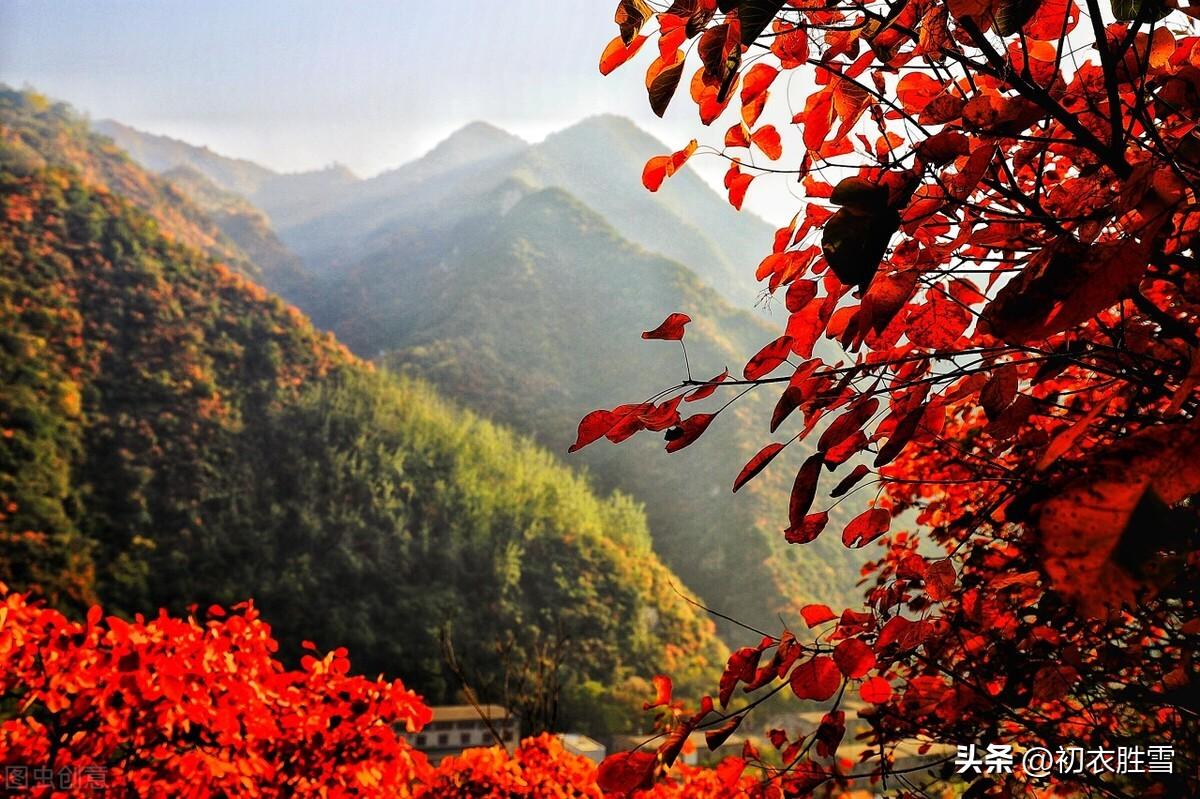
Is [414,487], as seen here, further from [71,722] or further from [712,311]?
[712,311]

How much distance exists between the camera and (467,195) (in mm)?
38969

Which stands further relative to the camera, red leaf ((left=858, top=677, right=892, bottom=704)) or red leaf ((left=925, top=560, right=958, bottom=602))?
red leaf ((left=858, top=677, right=892, bottom=704))

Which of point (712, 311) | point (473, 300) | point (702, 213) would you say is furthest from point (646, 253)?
point (702, 213)

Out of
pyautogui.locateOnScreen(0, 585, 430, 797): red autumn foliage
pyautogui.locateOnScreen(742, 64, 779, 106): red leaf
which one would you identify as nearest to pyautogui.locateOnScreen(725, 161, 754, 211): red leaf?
pyautogui.locateOnScreen(742, 64, 779, 106): red leaf

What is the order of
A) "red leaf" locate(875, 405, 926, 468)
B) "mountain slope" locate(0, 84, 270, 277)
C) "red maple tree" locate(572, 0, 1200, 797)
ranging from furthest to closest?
"mountain slope" locate(0, 84, 270, 277) < "red leaf" locate(875, 405, 926, 468) < "red maple tree" locate(572, 0, 1200, 797)

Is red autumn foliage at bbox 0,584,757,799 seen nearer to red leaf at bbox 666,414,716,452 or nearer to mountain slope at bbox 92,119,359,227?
red leaf at bbox 666,414,716,452

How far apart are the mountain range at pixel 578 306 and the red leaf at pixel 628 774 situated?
18.8 ft

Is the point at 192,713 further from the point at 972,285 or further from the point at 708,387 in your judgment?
the point at 972,285

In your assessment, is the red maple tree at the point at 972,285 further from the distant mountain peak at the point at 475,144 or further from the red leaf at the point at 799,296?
the distant mountain peak at the point at 475,144

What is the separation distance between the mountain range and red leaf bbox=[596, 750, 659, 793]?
573cm

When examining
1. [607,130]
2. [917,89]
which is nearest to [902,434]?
[917,89]

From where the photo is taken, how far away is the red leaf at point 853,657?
2.24ft

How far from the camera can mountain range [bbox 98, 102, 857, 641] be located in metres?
16.8

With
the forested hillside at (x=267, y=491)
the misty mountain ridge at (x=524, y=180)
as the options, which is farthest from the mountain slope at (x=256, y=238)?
the forested hillside at (x=267, y=491)
